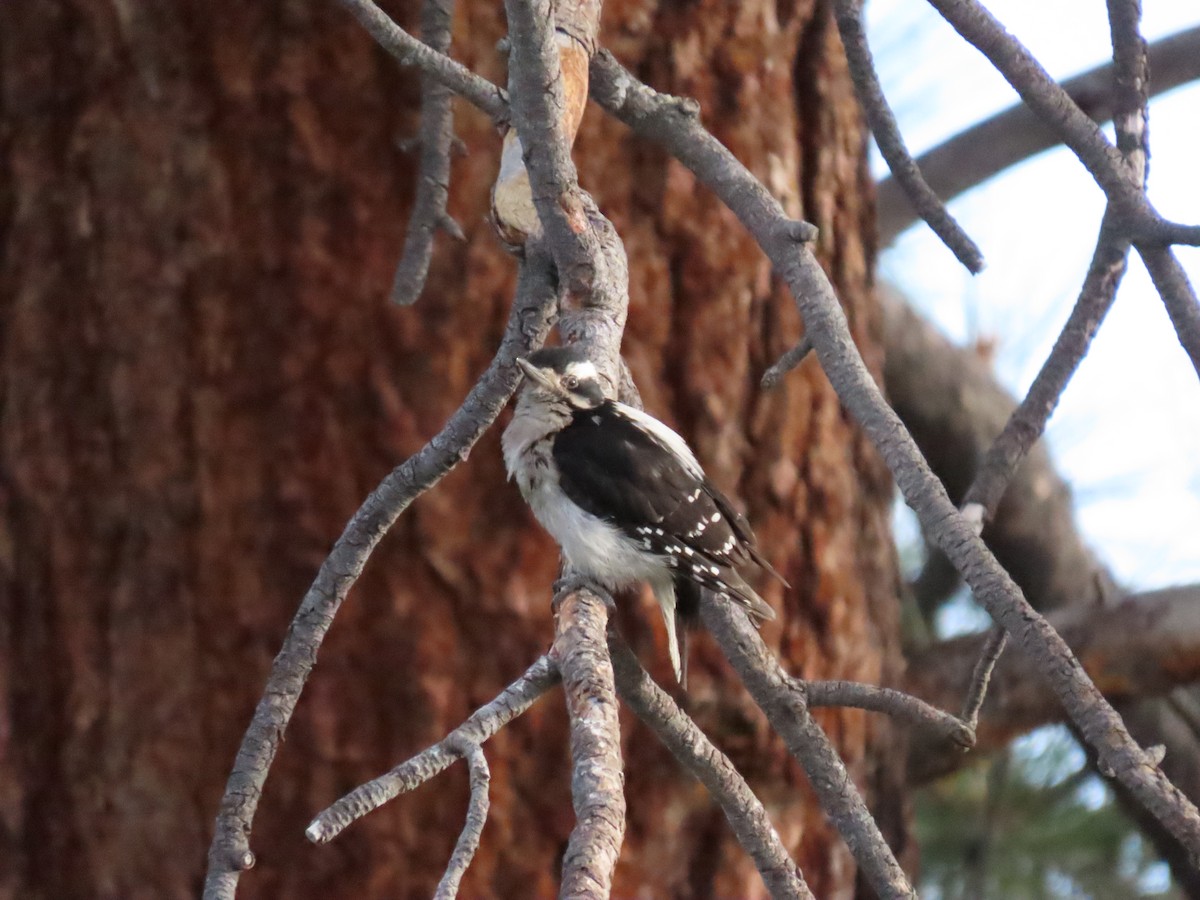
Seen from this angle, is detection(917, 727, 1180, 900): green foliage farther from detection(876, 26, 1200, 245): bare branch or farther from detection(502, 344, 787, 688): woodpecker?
detection(502, 344, 787, 688): woodpecker

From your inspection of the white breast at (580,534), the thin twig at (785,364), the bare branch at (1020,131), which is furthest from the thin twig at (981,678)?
the bare branch at (1020,131)

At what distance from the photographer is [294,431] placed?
2.19 meters

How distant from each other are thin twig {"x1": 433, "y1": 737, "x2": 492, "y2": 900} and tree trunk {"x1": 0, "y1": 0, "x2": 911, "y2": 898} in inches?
45.0

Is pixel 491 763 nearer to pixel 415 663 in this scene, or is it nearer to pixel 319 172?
pixel 415 663

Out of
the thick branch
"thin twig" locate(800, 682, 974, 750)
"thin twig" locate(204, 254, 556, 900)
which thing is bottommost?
"thin twig" locate(800, 682, 974, 750)

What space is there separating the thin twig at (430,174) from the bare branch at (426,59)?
0.89 ft

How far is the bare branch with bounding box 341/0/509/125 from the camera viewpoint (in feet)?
4.58

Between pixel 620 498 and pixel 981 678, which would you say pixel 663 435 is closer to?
pixel 620 498

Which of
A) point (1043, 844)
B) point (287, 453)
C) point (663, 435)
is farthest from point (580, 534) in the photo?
point (1043, 844)

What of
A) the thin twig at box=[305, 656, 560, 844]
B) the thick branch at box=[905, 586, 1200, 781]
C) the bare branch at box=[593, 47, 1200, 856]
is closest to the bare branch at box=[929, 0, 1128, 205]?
the bare branch at box=[593, 47, 1200, 856]

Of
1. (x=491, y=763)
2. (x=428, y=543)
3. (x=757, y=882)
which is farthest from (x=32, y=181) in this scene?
(x=757, y=882)

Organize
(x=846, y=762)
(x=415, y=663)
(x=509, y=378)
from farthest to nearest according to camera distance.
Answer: (x=846, y=762), (x=415, y=663), (x=509, y=378)

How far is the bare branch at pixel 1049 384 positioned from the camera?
1.51 meters

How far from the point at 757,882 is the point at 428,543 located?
0.76m
